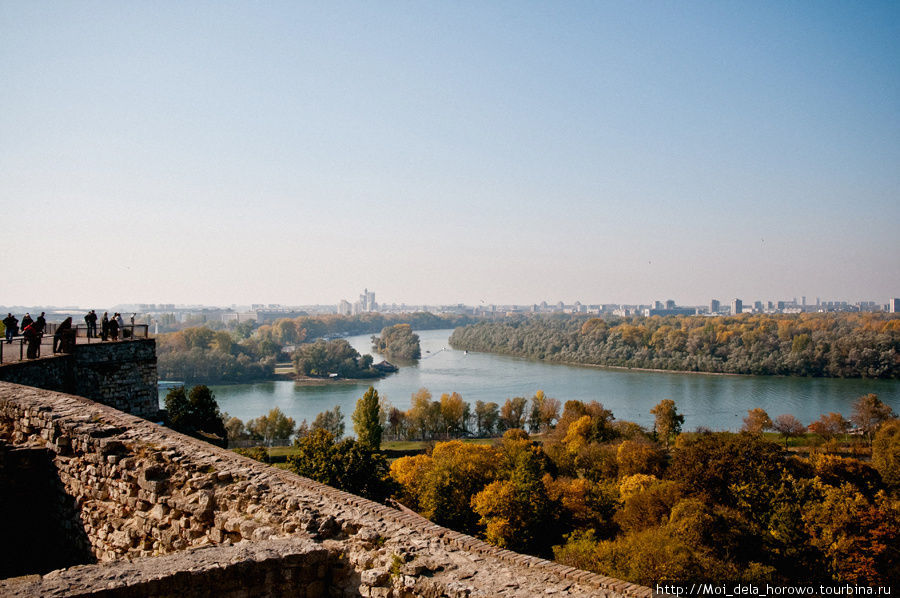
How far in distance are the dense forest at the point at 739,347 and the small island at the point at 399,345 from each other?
12972 mm

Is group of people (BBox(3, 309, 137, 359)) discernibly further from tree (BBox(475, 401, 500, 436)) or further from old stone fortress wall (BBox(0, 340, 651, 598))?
tree (BBox(475, 401, 500, 436))

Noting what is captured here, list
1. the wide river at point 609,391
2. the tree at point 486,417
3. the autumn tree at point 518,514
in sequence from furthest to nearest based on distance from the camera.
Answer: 1. the wide river at point 609,391
2. the tree at point 486,417
3. the autumn tree at point 518,514

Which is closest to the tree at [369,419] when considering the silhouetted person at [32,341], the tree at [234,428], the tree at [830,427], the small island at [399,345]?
the tree at [234,428]

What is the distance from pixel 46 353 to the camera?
Answer: 7.88 meters

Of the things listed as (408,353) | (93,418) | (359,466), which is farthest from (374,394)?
(408,353)

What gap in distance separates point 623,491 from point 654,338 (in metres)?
52.5

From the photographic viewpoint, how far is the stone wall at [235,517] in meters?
2.44

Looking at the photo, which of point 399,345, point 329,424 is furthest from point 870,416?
point 399,345

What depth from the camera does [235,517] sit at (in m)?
3.03

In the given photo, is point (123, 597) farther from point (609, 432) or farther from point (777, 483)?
point (609, 432)

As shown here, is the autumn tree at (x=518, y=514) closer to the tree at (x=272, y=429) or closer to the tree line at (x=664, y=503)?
the tree line at (x=664, y=503)

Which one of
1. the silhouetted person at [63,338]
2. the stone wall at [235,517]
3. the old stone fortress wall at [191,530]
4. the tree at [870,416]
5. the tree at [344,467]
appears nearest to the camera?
the old stone fortress wall at [191,530]

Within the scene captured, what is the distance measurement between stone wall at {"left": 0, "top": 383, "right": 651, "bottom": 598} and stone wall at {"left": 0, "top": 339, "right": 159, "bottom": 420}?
3.20 m

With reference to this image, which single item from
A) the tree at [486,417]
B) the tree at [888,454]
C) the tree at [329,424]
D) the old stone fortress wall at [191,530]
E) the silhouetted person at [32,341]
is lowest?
the tree at [486,417]
